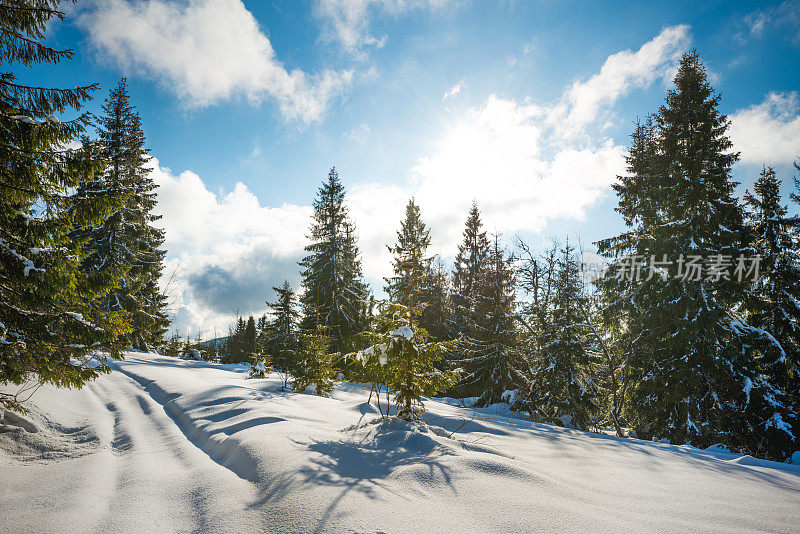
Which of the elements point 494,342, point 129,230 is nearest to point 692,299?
point 494,342

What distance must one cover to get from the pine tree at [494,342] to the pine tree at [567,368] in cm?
278

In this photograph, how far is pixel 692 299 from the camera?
12336mm

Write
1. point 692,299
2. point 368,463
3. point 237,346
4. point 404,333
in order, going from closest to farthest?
point 368,463, point 404,333, point 692,299, point 237,346

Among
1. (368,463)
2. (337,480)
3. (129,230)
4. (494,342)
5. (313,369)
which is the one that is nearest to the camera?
(337,480)

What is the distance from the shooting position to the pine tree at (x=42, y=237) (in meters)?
4.93

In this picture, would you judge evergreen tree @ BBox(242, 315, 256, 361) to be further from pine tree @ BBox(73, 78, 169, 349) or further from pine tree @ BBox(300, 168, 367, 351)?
pine tree @ BBox(300, 168, 367, 351)

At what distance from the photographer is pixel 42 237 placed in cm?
527

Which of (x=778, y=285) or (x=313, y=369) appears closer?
(x=313, y=369)

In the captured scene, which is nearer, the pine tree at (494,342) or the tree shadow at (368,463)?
the tree shadow at (368,463)

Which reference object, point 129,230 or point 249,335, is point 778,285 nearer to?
point 129,230

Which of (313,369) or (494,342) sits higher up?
(494,342)

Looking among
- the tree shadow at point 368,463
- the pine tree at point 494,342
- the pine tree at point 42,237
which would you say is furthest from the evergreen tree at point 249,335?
the tree shadow at point 368,463

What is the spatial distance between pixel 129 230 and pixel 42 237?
2053 cm

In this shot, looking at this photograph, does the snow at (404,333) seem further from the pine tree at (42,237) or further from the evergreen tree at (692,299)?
the evergreen tree at (692,299)
